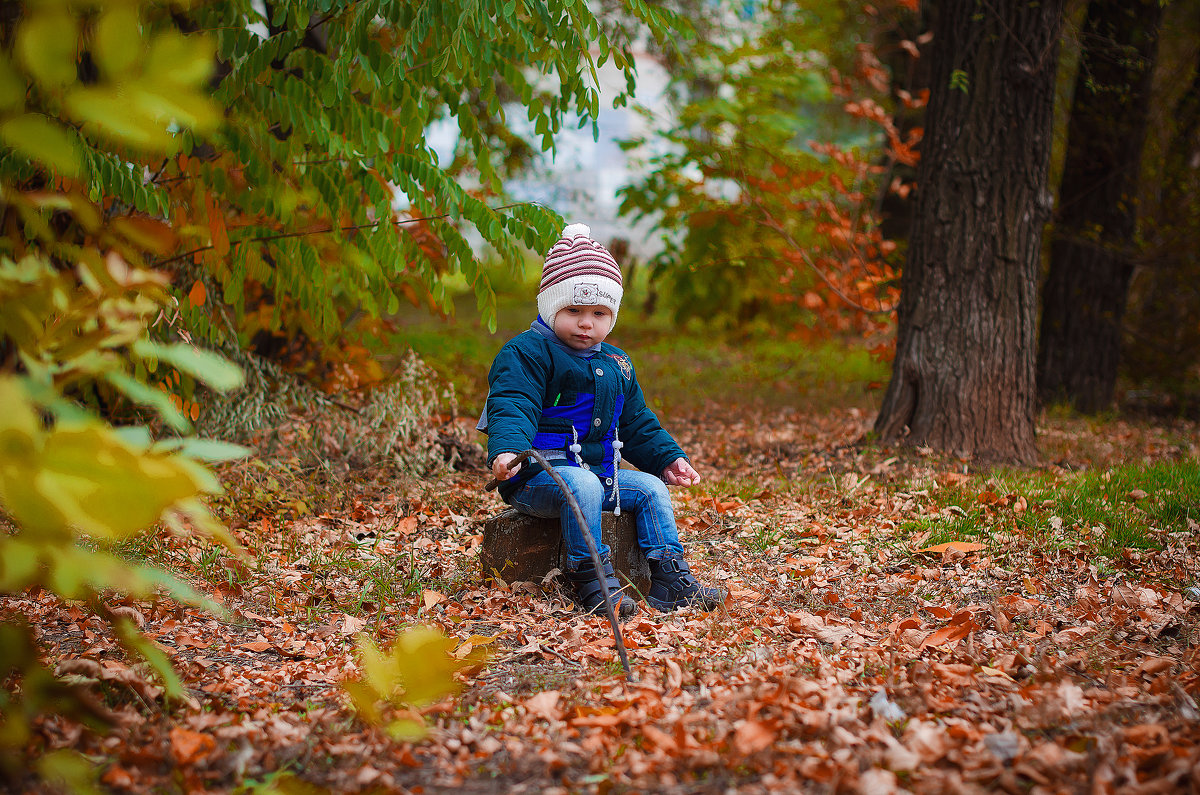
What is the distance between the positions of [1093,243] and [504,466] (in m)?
6.68

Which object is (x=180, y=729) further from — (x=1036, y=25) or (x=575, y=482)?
(x=1036, y=25)

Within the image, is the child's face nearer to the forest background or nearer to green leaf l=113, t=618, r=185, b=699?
the forest background

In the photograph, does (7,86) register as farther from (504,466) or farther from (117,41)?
(504,466)

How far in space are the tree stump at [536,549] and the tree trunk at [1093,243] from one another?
599 cm

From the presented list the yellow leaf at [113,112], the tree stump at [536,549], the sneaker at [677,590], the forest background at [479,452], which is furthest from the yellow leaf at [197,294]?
the yellow leaf at [113,112]

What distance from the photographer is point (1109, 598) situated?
10.7 feet

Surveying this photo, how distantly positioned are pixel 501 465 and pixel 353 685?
103 cm

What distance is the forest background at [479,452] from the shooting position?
1.75 meters

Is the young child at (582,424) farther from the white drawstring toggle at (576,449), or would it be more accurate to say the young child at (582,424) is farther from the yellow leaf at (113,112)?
the yellow leaf at (113,112)

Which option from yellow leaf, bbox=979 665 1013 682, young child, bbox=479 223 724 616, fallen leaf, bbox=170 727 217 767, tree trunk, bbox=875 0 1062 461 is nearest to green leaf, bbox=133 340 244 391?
fallen leaf, bbox=170 727 217 767

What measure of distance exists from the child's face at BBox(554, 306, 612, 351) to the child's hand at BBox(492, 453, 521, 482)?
605mm

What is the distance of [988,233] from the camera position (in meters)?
5.40

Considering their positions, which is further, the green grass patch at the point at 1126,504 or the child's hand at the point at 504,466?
the green grass patch at the point at 1126,504

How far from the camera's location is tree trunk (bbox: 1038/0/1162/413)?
747 centimetres
